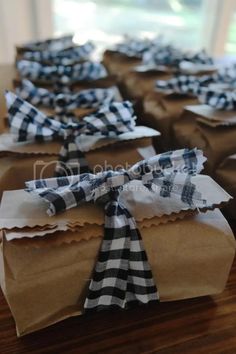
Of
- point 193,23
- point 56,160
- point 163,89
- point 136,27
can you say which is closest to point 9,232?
point 56,160

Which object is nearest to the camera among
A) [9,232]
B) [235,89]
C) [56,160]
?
[9,232]

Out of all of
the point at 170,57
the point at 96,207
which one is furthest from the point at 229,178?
the point at 170,57

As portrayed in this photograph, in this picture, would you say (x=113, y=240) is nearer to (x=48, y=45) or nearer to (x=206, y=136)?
(x=206, y=136)

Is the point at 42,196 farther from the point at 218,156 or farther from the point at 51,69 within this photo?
the point at 51,69

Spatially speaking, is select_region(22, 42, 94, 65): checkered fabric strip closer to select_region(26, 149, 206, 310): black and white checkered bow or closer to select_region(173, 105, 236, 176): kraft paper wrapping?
select_region(173, 105, 236, 176): kraft paper wrapping

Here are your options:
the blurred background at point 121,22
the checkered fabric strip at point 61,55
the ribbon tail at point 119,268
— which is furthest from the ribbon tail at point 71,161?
the blurred background at point 121,22

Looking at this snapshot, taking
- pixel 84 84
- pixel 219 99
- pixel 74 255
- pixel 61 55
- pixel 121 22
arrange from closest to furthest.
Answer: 1. pixel 74 255
2. pixel 219 99
3. pixel 84 84
4. pixel 61 55
5. pixel 121 22
